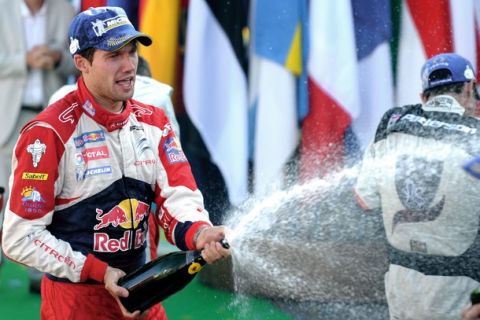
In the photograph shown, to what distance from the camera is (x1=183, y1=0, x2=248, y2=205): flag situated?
22.0ft

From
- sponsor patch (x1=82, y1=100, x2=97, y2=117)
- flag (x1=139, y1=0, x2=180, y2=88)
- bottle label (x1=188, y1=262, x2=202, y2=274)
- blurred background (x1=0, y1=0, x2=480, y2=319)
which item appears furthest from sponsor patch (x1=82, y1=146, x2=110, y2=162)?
flag (x1=139, y1=0, x2=180, y2=88)

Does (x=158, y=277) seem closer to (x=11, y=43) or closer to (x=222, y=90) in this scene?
(x=222, y=90)

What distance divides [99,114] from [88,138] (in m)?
0.10

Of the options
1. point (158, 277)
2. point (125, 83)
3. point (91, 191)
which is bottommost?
point (158, 277)

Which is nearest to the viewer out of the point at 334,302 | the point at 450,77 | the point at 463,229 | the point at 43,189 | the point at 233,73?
the point at 43,189

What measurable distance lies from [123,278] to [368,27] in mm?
3368

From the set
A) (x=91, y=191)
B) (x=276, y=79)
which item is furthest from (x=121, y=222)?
(x=276, y=79)

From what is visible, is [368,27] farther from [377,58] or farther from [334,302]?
[334,302]

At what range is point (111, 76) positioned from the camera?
381 cm

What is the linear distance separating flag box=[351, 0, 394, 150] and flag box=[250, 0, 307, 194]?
37 centimetres

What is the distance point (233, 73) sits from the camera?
265 inches

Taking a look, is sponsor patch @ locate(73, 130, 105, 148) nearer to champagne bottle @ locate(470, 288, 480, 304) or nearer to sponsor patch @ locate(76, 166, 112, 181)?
sponsor patch @ locate(76, 166, 112, 181)

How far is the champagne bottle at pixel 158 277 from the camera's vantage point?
3646 millimetres

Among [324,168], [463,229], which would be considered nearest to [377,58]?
[324,168]
